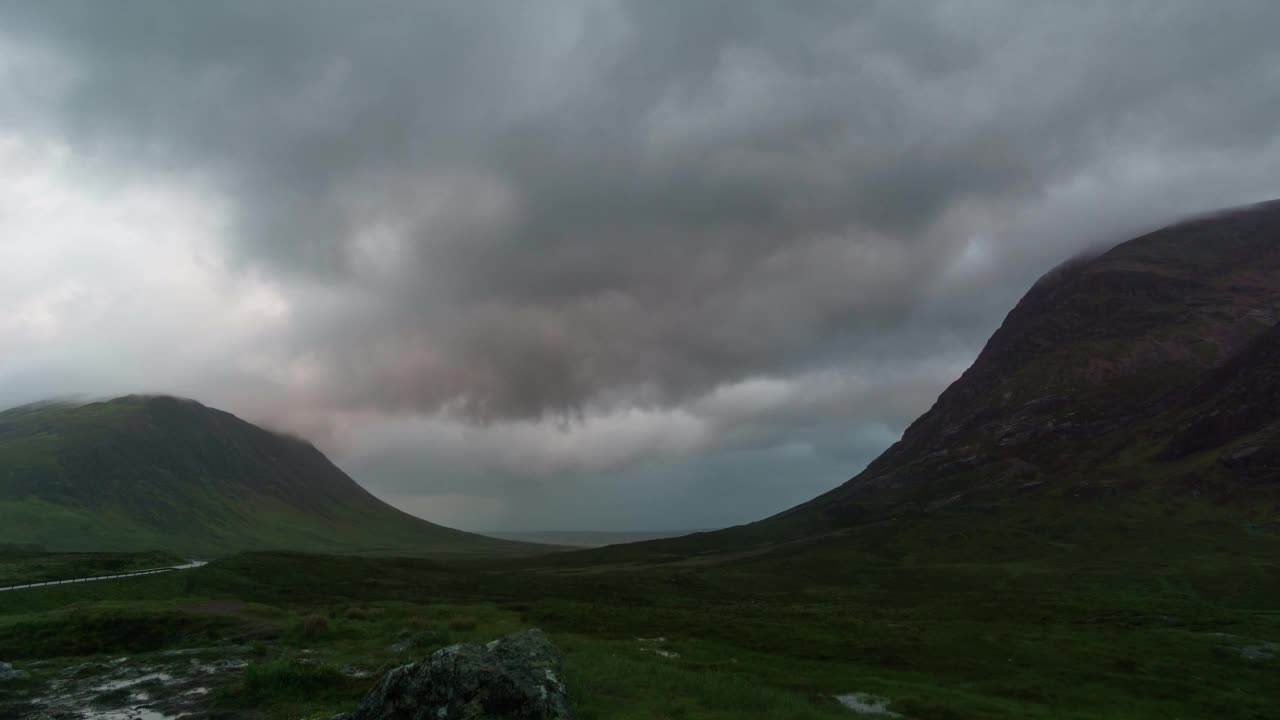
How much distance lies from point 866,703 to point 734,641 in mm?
22511

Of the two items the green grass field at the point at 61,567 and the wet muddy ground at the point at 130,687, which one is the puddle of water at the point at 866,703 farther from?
the green grass field at the point at 61,567

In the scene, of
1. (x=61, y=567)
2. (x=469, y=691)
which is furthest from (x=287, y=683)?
(x=61, y=567)

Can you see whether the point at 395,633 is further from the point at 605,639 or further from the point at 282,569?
the point at 282,569

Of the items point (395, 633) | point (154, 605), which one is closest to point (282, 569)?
point (154, 605)

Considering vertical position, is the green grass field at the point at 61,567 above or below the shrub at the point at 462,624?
above

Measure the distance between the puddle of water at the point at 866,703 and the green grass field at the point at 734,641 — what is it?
77 cm

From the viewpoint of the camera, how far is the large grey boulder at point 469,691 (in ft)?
82.3

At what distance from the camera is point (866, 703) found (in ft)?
132

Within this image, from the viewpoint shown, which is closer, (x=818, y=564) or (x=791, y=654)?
(x=791, y=654)

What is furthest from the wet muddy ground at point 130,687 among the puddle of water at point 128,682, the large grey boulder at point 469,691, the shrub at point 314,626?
the large grey boulder at point 469,691

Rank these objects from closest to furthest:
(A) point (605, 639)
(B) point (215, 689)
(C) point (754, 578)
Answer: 1. (B) point (215, 689)
2. (A) point (605, 639)
3. (C) point (754, 578)

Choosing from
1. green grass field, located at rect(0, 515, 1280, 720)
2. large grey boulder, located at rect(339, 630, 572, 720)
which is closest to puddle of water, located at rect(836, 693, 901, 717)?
green grass field, located at rect(0, 515, 1280, 720)

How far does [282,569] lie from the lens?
115125 mm

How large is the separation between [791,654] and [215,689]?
41.8 meters
